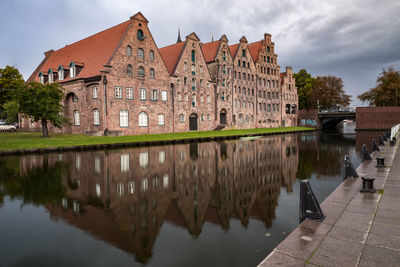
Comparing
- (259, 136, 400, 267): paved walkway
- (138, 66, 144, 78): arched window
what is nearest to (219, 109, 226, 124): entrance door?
(138, 66, 144, 78): arched window

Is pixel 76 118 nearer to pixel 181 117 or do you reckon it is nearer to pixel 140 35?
pixel 140 35

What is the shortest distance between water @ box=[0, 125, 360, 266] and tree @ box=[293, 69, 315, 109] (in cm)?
7871

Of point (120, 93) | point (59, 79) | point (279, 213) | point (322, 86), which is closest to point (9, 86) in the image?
point (59, 79)

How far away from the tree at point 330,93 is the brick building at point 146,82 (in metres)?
26.3

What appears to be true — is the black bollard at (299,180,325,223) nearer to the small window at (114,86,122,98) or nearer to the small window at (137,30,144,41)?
the small window at (114,86,122,98)

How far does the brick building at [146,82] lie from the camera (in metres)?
Result: 34.1

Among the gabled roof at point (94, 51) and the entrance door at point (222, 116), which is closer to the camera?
the gabled roof at point (94, 51)

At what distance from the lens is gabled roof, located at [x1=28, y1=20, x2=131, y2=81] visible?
34.7m

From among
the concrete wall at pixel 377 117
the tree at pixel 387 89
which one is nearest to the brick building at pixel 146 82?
the concrete wall at pixel 377 117

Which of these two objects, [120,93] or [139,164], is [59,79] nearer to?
[120,93]

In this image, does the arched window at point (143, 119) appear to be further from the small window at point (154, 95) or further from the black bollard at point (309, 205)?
the black bollard at point (309, 205)

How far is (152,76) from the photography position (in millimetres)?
38594

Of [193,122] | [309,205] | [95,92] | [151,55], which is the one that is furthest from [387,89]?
[309,205]

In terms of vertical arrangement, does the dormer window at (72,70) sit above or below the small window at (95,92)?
above
